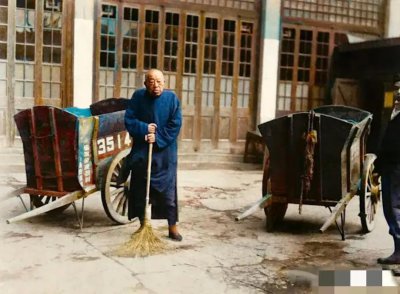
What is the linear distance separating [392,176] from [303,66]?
815 cm

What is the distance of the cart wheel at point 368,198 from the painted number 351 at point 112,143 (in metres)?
2.74

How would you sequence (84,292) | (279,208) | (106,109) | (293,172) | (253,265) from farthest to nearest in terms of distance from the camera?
1. (106,109)
2. (279,208)
3. (293,172)
4. (253,265)
5. (84,292)

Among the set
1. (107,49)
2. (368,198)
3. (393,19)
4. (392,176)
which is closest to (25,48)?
(107,49)

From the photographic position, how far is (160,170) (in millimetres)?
5266

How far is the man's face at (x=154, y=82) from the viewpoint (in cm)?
514

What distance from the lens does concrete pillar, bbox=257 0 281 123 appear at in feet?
39.1

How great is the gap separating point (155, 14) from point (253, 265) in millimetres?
7443

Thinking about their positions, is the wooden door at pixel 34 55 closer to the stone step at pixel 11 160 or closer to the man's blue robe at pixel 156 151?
the stone step at pixel 11 160

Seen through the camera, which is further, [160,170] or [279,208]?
[279,208]

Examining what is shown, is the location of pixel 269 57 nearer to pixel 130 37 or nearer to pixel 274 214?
pixel 130 37

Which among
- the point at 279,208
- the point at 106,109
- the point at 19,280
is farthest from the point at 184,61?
the point at 19,280

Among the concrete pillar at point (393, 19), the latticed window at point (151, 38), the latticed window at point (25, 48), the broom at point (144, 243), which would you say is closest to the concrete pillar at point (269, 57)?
the latticed window at point (151, 38)

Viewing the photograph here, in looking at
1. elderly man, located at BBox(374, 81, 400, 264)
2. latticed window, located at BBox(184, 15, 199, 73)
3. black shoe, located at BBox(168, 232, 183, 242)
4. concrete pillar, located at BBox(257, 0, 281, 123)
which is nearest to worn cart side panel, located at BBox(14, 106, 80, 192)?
black shoe, located at BBox(168, 232, 183, 242)

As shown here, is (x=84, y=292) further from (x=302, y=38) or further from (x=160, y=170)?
(x=302, y=38)
